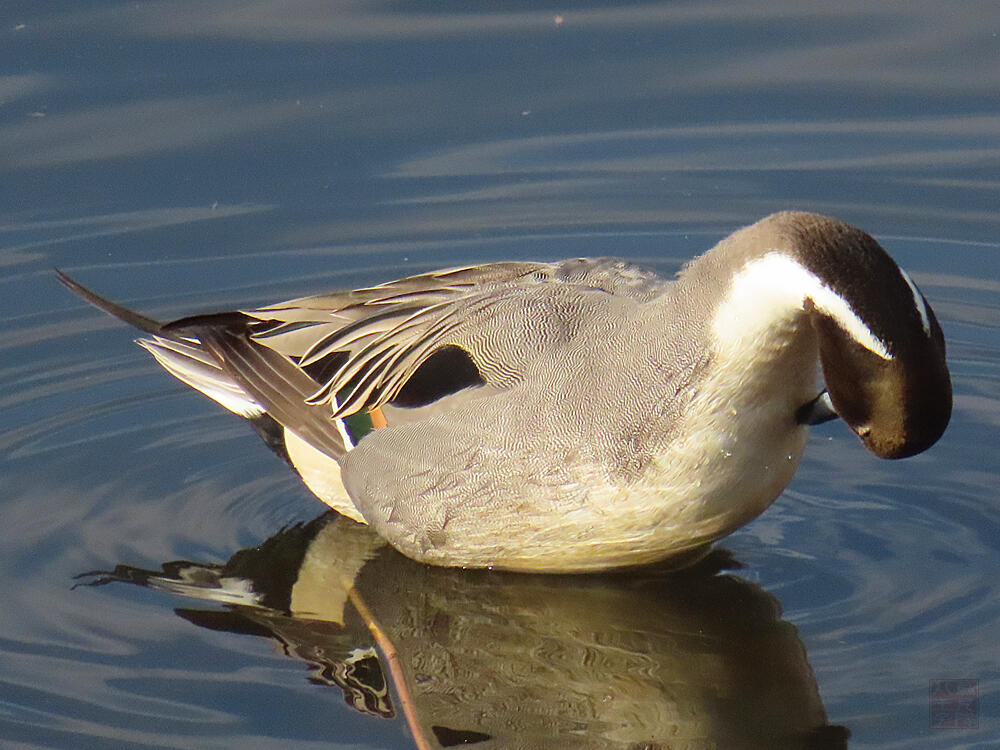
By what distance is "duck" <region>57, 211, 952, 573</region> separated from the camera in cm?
492

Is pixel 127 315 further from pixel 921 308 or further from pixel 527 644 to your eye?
pixel 921 308

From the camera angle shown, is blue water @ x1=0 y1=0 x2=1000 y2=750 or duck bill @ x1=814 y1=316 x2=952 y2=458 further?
blue water @ x1=0 y1=0 x2=1000 y2=750

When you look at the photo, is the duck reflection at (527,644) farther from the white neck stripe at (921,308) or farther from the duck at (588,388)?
the white neck stripe at (921,308)

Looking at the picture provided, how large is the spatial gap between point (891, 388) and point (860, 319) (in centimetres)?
21

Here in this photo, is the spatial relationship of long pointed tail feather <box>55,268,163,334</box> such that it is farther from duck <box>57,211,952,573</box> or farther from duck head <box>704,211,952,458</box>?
duck head <box>704,211,952,458</box>

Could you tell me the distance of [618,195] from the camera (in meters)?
8.79

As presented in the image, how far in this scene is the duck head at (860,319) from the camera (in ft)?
15.8

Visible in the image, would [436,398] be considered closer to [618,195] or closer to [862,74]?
[618,195]

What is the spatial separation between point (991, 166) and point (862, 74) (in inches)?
38.4

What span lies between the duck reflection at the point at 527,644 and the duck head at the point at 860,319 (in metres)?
0.92

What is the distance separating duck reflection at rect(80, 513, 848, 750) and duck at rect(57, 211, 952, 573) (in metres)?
0.17

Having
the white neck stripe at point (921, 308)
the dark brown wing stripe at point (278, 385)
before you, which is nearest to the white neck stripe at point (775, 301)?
the white neck stripe at point (921, 308)

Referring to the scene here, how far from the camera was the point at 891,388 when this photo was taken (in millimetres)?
4863

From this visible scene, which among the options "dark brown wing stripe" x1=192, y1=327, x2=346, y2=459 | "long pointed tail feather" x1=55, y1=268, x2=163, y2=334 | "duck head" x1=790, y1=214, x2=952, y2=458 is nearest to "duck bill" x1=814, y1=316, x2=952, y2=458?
"duck head" x1=790, y1=214, x2=952, y2=458
